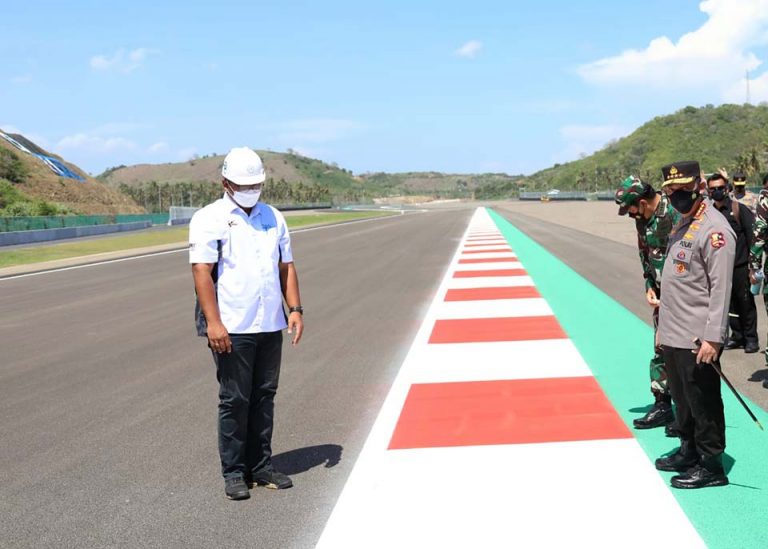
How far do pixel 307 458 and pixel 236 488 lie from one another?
0.70 m

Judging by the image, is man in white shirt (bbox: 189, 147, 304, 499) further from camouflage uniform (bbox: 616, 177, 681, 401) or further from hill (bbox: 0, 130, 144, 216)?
hill (bbox: 0, 130, 144, 216)

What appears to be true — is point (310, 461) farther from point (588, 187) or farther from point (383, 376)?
point (588, 187)

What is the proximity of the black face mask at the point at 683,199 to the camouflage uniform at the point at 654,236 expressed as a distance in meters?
0.38

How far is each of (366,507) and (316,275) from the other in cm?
1267

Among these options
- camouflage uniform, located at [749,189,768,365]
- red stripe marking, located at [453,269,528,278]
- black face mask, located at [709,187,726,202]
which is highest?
black face mask, located at [709,187,726,202]

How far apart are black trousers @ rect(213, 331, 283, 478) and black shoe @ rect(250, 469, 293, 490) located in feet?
0.13

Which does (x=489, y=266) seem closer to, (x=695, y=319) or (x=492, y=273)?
(x=492, y=273)

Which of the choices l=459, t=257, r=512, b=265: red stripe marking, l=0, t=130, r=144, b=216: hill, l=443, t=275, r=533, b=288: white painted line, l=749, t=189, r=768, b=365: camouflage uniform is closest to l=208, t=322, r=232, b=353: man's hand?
l=749, t=189, r=768, b=365: camouflage uniform

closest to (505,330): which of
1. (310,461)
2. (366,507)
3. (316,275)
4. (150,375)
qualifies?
(150,375)

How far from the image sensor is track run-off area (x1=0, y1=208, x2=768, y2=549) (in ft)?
12.5

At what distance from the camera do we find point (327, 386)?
263 inches

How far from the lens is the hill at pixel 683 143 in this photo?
14500 centimetres

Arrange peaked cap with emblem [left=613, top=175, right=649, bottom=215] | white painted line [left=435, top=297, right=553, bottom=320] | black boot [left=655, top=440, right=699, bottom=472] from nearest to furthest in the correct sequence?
black boot [left=655, top=440, right=699, bottom=472], peaked cap with emblem [left=613, top=175, right=649, bottom=215], white painted line [left=435, top=297, right=553, bottom=320]

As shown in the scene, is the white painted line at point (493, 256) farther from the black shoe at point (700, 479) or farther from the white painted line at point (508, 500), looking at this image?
the black shoe at point (700, 479)
